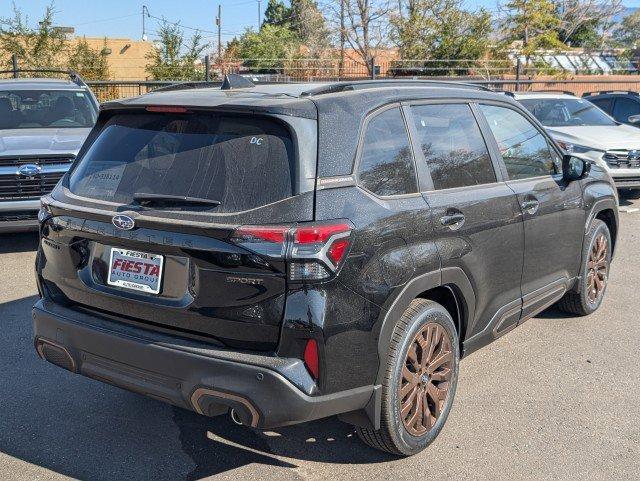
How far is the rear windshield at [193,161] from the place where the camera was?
10.4 ft

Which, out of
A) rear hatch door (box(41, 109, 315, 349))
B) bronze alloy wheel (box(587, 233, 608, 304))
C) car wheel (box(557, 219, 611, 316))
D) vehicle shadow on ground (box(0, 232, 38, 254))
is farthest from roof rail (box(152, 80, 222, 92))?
vehicle shadow on ground (box(0, 232, 38, 254))

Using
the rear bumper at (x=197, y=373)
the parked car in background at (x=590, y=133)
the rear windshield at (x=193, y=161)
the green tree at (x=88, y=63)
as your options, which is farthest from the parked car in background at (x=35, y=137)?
the green tree at (x=88, y=63)

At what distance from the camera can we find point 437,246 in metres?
3.73

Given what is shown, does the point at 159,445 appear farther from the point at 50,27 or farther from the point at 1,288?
the point at 50,27

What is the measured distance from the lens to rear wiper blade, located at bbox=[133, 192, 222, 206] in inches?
126

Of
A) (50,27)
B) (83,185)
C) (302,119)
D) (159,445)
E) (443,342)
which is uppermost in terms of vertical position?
(50,27)

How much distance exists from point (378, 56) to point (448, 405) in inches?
1144

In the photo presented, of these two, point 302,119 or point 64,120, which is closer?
point 302,119

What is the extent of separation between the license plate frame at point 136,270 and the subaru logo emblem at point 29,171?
463cm

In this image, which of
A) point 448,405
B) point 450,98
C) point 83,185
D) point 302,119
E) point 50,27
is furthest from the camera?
point 50,27

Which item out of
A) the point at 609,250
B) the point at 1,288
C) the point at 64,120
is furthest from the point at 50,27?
the point at 609,250

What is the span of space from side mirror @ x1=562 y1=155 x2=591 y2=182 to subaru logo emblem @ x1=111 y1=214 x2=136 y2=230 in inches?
129

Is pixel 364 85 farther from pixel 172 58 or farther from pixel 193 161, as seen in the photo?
pixel 172 58

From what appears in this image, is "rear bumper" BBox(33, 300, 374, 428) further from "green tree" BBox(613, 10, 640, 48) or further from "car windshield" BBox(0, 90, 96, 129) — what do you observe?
"green tree" BBox(613, 10, 640, 48)
